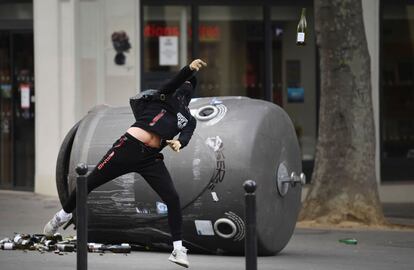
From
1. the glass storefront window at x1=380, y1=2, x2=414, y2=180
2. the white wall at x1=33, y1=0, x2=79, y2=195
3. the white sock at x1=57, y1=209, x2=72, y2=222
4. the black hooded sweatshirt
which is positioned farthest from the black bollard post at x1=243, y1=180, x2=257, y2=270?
the glass storefront window at x1=380, y1=2, x2=414, y2=180

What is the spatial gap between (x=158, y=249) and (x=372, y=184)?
425cm

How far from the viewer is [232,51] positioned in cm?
1725

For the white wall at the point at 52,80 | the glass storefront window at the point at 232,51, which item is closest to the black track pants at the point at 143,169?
the white wall at the point at 52,80

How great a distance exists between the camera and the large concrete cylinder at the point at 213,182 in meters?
9.45

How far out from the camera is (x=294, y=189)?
10.1 m

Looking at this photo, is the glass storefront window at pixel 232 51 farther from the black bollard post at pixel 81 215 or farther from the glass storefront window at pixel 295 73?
the black bollard post at pixel 81 215

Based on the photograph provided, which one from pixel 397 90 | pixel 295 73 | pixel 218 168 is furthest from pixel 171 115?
pixel 397 90

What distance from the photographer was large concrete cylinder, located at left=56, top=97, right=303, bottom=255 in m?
9.45

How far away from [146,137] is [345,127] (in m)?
5.36

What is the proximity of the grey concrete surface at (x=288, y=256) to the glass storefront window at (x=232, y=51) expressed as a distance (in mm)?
3883

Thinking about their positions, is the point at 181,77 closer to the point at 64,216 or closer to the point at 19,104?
the point at 64,216

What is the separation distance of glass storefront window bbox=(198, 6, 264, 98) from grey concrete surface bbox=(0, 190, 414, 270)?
3.88m

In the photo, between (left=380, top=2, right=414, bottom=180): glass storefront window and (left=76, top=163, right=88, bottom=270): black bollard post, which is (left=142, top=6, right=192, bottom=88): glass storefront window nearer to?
(left=380, top=2, right=414, bottom=180): glass storefront window

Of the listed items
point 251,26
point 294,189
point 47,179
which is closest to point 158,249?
point 294,189
